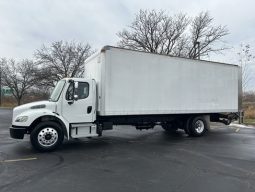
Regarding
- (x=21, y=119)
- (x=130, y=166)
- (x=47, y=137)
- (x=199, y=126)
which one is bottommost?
(x=130, y=166)

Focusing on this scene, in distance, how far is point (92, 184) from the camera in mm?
5859

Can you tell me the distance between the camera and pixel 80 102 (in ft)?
33.1

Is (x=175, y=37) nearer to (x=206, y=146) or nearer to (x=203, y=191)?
(x=206, y=146)

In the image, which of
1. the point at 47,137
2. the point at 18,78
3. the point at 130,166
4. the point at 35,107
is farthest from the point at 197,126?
the point at 18,78

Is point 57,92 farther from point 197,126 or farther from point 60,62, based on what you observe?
point 60,62

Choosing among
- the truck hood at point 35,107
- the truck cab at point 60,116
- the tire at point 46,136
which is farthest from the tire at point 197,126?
the truck hood at point 35,107

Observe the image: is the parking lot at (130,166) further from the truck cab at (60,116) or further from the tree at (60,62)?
the tree at (60,62)

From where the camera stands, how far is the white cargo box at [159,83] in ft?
34.1

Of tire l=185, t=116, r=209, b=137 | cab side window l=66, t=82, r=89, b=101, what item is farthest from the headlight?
tire l=185, t=116, r=209, b=137

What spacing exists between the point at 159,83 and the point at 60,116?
167 inches

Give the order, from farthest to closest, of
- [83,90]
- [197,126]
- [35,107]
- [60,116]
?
[197,126] < [83,90] < [60,116] < [35,107]

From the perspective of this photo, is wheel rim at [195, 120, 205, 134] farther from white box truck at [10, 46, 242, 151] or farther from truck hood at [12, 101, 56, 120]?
truck hood at [12, 101, 56, 120]

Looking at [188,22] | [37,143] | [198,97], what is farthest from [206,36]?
[37,143]

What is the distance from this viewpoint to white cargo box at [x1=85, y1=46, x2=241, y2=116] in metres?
10.4
